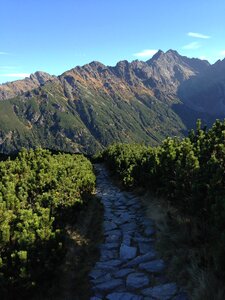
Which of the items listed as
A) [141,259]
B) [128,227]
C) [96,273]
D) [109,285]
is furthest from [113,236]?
[109,285]

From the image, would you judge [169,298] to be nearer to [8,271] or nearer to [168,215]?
[8,271]

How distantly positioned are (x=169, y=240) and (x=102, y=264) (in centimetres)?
212

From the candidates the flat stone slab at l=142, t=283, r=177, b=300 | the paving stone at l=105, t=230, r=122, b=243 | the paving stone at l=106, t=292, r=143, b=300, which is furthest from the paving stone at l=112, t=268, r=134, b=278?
the paving stone at l=105, t=230, r=122, b=243

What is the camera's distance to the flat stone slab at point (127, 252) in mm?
10720

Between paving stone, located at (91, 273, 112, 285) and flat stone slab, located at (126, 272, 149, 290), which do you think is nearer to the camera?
flat stone slab, located at (126, 272, 149, 290)

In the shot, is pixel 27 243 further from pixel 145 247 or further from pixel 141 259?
pixel 145 247

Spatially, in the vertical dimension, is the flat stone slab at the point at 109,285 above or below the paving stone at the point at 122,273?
below

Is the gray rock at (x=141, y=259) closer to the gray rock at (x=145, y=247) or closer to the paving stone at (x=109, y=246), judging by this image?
Answer: the gray rock at (x=145, y=247)

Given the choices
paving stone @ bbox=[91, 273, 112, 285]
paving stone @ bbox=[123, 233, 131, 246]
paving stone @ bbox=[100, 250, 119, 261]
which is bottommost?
paving stone @ bbox=[91, 273, 112, 285]

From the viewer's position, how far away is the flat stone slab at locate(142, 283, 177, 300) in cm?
795

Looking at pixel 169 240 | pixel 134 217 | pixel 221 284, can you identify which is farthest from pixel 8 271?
pixel 134 217

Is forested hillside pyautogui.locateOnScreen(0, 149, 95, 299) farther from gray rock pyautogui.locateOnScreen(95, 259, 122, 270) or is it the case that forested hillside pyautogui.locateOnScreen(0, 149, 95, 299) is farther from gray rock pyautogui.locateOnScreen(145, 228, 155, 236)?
gray rock pyautogui.locateOnScreen(145, 228, 155, 236)

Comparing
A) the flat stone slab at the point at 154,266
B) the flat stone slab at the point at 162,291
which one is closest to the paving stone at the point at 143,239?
the flat stone slab at the point at 154,266

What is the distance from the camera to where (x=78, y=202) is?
14000 mm
